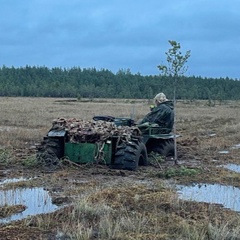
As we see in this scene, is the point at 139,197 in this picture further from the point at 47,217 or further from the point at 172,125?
the point at 172,125

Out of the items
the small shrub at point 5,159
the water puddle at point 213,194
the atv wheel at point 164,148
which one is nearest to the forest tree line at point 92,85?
the atv wheel at point 164,148

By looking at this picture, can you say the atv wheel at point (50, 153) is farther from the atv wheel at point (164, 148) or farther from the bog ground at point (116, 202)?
the atv wheel at point (164, 148)

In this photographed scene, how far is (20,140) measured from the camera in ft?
64.2

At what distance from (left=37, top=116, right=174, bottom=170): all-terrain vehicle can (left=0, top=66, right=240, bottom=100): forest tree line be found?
6581 cm

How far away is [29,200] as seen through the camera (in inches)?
366

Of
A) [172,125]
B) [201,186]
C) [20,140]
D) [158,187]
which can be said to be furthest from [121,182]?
[20,140]

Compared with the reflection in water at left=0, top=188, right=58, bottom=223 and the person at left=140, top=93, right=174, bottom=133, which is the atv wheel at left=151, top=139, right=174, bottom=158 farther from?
the reflection in water at left=0, top=188, right=58, bottom=223

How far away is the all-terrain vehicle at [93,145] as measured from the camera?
1256 cm

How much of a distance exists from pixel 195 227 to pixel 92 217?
1656 millimetres

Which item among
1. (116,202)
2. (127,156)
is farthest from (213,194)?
(127,156)

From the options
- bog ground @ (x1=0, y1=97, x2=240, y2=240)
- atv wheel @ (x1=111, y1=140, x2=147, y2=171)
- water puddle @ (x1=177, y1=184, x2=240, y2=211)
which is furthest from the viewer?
atv wheel @ (x1=111, y1=140, x2=147, y2=171)

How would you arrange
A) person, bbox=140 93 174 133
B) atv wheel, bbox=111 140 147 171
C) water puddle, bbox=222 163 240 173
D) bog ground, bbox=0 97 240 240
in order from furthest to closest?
person, bbox=140 93 174 133 → water puddle, bbox=222 163 240 173 → atv wheel, bbox=111 140 147 171 → bog ground, bbox=0 97 240 240

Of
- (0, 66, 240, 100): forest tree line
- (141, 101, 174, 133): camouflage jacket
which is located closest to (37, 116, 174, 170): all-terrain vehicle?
(141, 101, 174, 133): camouflage jacket

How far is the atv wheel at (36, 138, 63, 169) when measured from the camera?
12.8 meters
